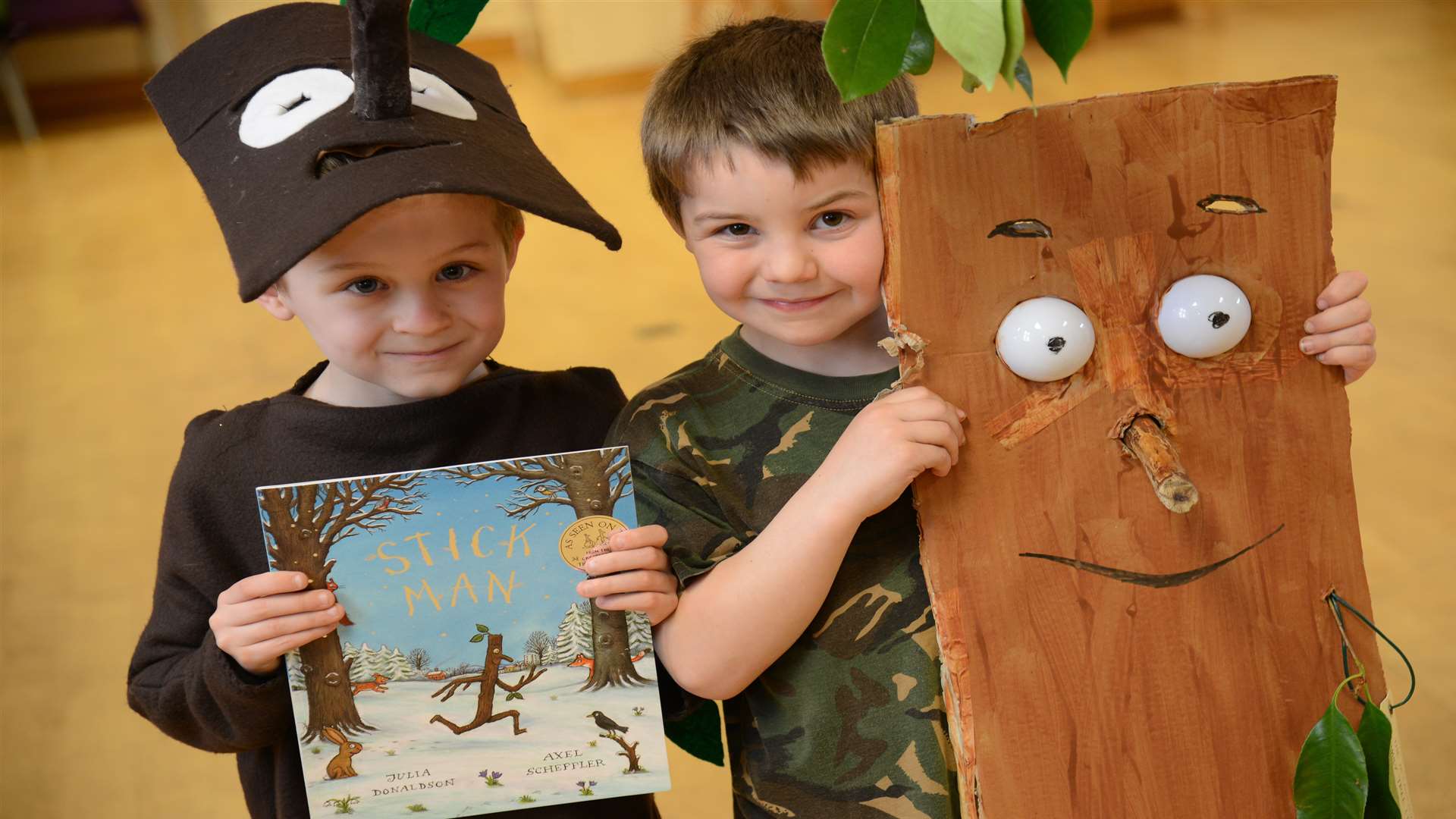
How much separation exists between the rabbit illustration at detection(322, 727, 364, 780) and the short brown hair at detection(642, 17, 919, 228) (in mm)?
461

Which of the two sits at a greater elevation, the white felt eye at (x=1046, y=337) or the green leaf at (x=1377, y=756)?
the white felt eye at (x=1046, y=337)

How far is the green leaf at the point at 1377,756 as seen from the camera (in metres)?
0.92

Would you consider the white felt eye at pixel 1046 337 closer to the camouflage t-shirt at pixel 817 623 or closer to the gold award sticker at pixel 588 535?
the camouflage t-shirt at pixel 817 623

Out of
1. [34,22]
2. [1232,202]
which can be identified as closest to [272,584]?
[1232,202]

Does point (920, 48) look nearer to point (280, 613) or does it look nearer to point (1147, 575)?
point (1147, 575)

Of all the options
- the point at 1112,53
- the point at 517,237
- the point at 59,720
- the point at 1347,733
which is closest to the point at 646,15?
the point at 1112,53

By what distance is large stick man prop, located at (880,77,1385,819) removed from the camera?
89 cm

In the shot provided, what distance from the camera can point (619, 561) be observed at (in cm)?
92

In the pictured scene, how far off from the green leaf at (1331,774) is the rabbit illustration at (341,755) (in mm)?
657

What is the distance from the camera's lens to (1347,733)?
0.91 m

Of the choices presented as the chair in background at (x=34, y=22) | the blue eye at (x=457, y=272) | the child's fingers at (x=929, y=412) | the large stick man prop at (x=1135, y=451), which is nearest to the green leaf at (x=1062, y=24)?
the large stick man prop at (x=1135, y=451)

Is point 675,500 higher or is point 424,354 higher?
point 424,354

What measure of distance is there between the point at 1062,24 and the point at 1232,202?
0.76 feet

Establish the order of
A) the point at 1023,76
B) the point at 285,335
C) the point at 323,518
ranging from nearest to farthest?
the point at 1023,76 → the point at 323,518 → the point at 285,335
